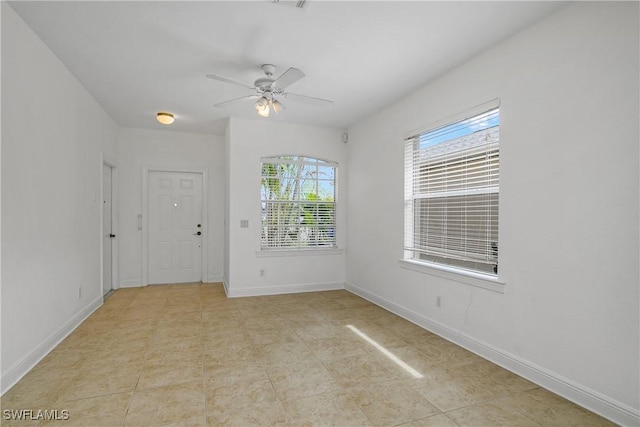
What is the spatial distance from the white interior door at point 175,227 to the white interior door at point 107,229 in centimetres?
56

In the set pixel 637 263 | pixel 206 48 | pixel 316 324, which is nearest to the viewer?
pixel 637 263

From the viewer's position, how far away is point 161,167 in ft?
17.8

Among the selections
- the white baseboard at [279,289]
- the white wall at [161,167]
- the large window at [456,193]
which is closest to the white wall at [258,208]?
the white baseboard at [279,289]

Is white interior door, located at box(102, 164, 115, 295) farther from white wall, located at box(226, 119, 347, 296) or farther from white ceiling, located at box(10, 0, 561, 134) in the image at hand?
white wall, located at box(226, 119, 347, 296)

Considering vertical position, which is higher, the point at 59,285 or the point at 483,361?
the point at 59,285

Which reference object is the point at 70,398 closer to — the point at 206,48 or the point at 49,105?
the point at 49,105

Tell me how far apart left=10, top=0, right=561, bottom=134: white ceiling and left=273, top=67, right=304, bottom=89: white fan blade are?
0.22 m

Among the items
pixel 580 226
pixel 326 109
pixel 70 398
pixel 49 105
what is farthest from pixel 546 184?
pixel 49 105

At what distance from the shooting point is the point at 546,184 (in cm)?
228

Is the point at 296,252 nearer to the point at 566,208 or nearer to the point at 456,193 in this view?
the point at 456,193

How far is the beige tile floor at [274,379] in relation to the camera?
195 cm

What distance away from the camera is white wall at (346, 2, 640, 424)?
1873mm

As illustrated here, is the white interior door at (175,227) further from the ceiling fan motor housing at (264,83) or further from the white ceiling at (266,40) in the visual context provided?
the ceiling fan motor housing at (264,83)

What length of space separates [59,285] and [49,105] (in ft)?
5.18
